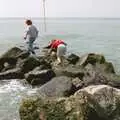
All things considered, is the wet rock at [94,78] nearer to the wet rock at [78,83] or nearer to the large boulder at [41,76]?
the wet rock at [78,83]

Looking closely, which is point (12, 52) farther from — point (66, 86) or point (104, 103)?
point (104, 103)

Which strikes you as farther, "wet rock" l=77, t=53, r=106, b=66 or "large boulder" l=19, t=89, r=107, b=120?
"wet rock" l=77, t=53, r=106, b=66

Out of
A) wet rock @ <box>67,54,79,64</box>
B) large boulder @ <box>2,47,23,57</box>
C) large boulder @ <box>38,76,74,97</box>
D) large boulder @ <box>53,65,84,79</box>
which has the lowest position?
wet rock @ <box>67,54,79,64</box>

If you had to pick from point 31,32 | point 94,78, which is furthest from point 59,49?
point 31,32

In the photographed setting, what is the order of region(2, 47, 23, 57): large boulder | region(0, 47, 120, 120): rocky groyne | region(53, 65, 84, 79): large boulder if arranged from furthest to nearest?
region(2, 47, 23, 57): large boulder
region(53, 65, 84, 79): large boulder
region(0, 47, 120, 120): rocky groyne

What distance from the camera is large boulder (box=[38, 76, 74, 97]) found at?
14.4 meters

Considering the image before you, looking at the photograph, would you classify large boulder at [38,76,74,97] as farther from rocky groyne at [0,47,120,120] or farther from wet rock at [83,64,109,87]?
wet rock at [83,64,109,87]

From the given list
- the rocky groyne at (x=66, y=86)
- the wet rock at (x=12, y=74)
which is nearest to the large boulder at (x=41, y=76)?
the rocky groyne at (x=66, y=86)

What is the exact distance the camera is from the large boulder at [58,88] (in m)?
14.4

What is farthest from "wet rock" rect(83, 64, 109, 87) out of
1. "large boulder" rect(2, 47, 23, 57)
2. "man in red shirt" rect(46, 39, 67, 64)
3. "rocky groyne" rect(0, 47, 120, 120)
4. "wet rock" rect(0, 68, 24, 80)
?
"large boulder" rect(2, 47, 23, 57)

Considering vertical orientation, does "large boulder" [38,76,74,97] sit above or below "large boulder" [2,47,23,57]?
above

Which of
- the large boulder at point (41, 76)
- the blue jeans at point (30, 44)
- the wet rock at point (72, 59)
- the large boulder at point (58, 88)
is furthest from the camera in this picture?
the blue jeans at point (30, 44)

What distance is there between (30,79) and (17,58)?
3.25m

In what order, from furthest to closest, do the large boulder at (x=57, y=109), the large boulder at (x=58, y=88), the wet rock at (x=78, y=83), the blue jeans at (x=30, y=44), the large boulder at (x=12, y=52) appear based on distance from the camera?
the blue jeans at (x=30, y=44), the large boulder at (x=12, y=52), the wet rock at (x=78, y=83), the large boulder at (x=58, y=88), the large boulder at (x=57, y=109)
